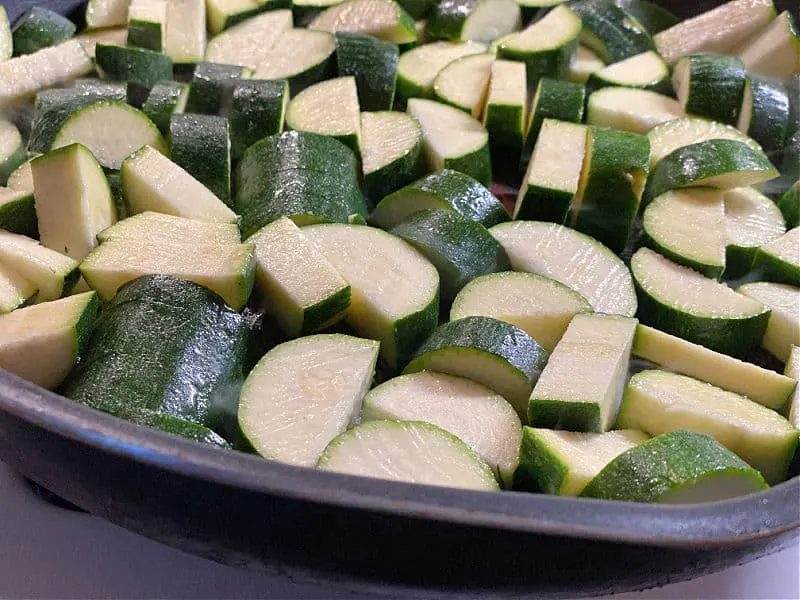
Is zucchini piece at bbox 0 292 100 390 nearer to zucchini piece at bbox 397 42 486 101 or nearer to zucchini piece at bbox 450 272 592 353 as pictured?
zucchini piece at bbox 450 272 592 353

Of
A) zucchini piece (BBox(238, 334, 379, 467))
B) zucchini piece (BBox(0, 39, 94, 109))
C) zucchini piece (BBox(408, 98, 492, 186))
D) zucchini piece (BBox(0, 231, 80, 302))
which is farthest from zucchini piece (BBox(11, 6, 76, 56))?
zucchini piece (BBox(238, 334, 379, 467))

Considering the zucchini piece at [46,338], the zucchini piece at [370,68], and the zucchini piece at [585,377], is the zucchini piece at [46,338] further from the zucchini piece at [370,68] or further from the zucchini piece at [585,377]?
the zucchini piece at [370,68]

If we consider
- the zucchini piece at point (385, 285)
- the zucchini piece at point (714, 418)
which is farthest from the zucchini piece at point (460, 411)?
the zucchini piece at point (714, 418)

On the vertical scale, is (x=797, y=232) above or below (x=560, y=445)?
above

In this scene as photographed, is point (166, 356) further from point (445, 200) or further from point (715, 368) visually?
point (715, 368)

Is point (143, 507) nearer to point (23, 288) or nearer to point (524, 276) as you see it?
point (23, 288)

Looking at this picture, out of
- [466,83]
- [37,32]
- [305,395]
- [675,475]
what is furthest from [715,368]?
[37,32]

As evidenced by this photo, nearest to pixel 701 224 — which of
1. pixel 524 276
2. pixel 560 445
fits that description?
pixel 524 276
